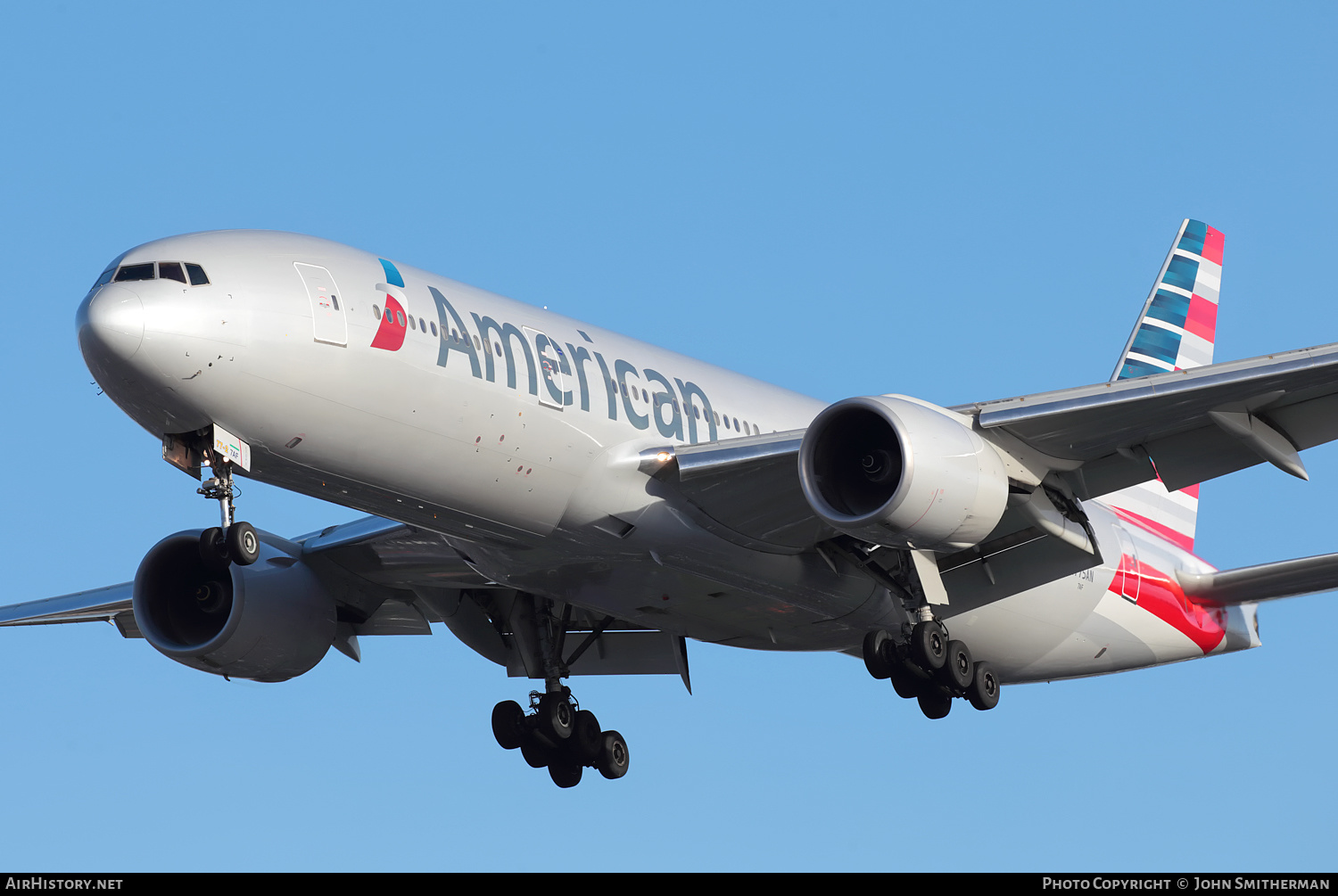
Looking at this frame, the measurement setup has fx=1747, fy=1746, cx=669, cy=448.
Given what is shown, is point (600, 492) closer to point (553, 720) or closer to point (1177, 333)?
point (553, 720)

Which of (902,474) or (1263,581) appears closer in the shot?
(902,474)

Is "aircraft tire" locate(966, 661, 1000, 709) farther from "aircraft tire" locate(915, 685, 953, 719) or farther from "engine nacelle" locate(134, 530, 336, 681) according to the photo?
"engine nacelle" locate(134, 530, 336, 681)

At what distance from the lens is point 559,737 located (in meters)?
28.5

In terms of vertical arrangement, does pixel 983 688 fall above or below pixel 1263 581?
below

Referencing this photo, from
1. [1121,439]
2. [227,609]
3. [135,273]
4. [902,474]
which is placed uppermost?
[135,273]

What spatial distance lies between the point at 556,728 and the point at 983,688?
23.3 ft

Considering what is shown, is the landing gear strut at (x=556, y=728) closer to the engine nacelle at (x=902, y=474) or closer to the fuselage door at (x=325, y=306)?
the engine nacelle at (x=902, y=474)

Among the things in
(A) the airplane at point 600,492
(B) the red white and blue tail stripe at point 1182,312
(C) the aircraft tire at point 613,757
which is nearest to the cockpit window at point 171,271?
(A) the airplane at point 600,492

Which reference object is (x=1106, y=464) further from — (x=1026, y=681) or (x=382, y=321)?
(x=382, y=321)

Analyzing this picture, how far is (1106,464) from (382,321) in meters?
10.2

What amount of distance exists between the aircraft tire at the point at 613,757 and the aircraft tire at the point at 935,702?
18.6 feet

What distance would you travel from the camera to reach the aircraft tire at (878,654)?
25.4 m

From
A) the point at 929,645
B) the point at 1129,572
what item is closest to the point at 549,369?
the point at 929,645

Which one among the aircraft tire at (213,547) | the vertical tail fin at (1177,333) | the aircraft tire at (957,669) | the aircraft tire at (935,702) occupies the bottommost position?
the aircraft tire at (935,702)
